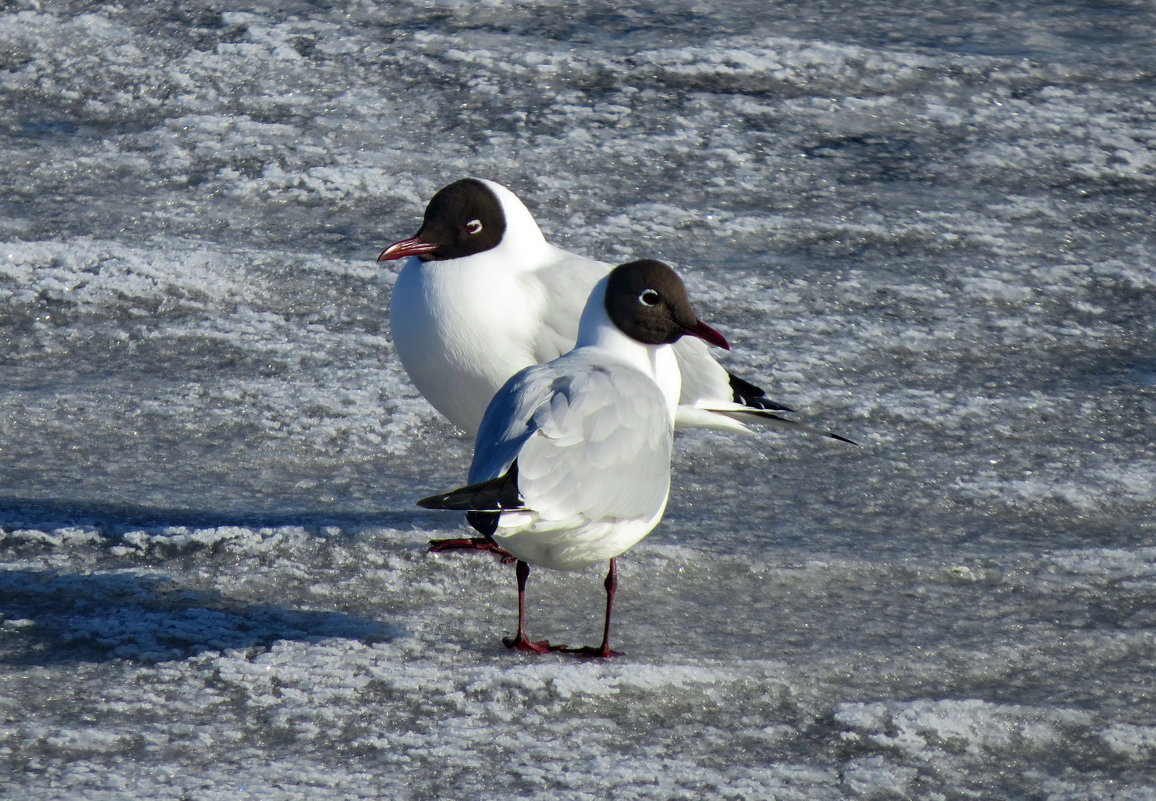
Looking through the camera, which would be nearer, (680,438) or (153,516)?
(153,516)

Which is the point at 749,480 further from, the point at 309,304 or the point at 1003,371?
the point at 309,304

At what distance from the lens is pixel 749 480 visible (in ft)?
14.1

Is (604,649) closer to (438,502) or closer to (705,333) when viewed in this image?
(438,502)

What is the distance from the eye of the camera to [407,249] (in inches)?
163

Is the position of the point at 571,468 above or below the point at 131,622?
above

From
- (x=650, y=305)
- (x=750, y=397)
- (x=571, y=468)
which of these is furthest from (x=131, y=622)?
(x=750, y=397)

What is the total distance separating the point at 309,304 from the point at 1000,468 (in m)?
2.33

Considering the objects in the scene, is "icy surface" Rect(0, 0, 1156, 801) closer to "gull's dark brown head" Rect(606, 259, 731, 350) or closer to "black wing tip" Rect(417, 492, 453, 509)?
"black wing tip" Rect(417, 492, 453, 509)

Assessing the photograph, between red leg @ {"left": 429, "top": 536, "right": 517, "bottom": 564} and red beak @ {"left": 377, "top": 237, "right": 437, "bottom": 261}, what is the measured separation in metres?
0.81

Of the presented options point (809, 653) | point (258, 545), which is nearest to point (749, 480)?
point (809, 653)

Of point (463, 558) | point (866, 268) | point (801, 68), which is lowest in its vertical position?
point (463, 558)

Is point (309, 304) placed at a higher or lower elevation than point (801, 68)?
lower

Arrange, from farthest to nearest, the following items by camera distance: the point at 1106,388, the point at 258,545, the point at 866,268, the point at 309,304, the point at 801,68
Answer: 1. the point at 801,68
2. the point at 866,268
3. the point at 309,304
4. the point at 1106,388
5. the point at 258,545

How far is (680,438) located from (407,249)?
1.03m
